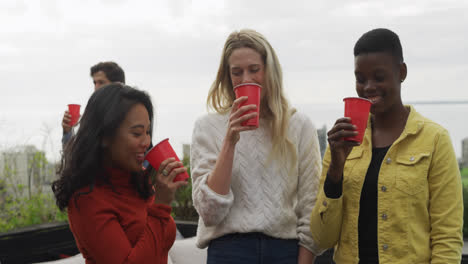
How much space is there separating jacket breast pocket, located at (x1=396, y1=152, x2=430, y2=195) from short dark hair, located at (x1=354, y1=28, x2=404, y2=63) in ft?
1.23

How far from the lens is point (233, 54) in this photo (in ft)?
6.47

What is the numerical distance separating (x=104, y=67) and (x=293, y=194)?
8.95 feet

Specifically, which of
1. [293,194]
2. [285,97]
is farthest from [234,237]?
[285,97]

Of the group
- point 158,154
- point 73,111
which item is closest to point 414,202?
point 158,154

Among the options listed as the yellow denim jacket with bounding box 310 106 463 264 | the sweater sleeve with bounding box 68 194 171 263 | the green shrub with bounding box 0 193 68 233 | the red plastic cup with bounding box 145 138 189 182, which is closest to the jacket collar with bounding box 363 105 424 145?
the yellow denim jacket with bounding box 310 106 463 264

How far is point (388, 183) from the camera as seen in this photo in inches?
66.6

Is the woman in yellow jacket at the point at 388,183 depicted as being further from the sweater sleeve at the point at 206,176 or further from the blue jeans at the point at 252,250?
the sweater sleeve at the point at 206,176

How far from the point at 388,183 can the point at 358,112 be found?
0.95 feet

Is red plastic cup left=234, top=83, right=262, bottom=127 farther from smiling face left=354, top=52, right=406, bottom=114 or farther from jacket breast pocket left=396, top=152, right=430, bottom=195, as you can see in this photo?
jacket breast pocket left=396, top=152, right=430, bottom=195

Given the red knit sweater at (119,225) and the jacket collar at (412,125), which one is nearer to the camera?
the red knit sweater at (119,225)

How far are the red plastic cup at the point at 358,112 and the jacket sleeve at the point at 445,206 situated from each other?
0.95ft

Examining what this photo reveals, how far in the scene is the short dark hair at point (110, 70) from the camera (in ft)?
13.4

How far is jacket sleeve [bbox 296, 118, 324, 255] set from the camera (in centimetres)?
190

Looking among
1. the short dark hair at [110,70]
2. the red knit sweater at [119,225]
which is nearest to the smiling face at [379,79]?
the red knit sweater at [119,225]
